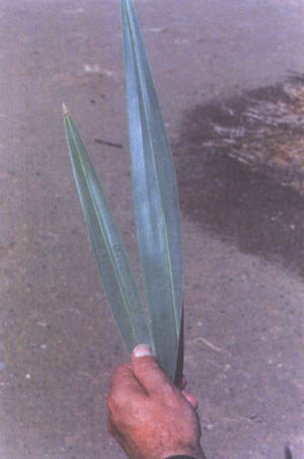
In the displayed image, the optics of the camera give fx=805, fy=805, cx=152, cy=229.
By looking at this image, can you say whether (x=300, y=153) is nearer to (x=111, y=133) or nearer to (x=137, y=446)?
(x=111, y=133)

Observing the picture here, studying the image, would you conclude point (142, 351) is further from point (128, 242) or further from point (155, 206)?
point (128, 242)

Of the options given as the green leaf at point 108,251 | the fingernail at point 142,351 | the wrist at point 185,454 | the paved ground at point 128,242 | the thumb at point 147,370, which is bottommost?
the paved ground at point 128,242

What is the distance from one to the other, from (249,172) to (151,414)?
73.3 inches

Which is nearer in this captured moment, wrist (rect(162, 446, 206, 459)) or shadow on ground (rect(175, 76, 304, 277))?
wrist (rect(162, 446, 206, 459))

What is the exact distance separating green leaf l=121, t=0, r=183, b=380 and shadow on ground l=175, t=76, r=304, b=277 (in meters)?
1.47

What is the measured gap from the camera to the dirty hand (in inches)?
45.6

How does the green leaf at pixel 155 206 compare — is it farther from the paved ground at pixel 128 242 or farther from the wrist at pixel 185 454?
the paved ground at pixel 128 242

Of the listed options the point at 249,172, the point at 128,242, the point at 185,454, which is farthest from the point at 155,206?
the point at 249,172

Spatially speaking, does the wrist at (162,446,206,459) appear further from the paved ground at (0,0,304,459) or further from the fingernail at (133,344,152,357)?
the paved ground at (0,0,304,459)

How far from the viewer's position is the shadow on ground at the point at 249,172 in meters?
2.72

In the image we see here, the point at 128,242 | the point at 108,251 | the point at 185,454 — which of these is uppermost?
the point at 108,251

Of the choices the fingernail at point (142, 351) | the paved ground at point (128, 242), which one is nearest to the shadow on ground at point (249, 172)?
the paved ground at point (128, 242)

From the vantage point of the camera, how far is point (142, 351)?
1.21 metres

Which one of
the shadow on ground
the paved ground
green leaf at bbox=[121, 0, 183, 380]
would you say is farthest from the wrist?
Answer: the shadow on ground
